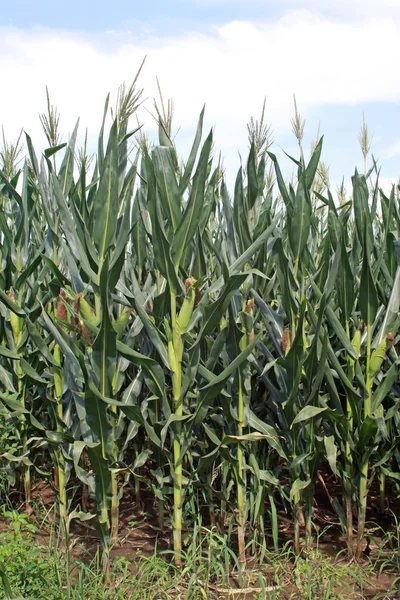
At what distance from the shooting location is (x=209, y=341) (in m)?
2.65

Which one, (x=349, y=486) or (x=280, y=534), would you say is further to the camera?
(x=280, y=534)

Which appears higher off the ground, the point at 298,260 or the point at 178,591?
the point at 298,260

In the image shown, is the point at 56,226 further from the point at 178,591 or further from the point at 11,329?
the point at 178,591

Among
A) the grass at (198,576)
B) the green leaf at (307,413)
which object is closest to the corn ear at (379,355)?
the green leaf at (307,413)

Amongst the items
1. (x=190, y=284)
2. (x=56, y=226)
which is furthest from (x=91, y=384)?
(x=56, y=226)

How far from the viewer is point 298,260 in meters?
2.77

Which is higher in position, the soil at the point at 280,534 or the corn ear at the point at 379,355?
the corn ear at the point at 379,355

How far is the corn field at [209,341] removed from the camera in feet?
7.73

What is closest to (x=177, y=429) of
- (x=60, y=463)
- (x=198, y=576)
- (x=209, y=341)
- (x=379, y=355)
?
(x=209, y=341)

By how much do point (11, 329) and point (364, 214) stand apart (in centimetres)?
206

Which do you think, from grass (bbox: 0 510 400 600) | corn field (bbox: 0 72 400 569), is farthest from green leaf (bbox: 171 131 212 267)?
grass (bbox: 0 510 400 600)

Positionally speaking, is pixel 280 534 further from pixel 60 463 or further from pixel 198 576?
pixel 60 463

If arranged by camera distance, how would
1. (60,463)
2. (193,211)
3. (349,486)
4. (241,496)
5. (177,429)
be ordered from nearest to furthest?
1. (193,211)
2. (177,429)
3. (241,496)
4. (349,486)
5. (60,463)

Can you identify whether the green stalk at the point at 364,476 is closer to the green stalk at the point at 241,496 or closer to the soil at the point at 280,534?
the soil at the point at 280,534
